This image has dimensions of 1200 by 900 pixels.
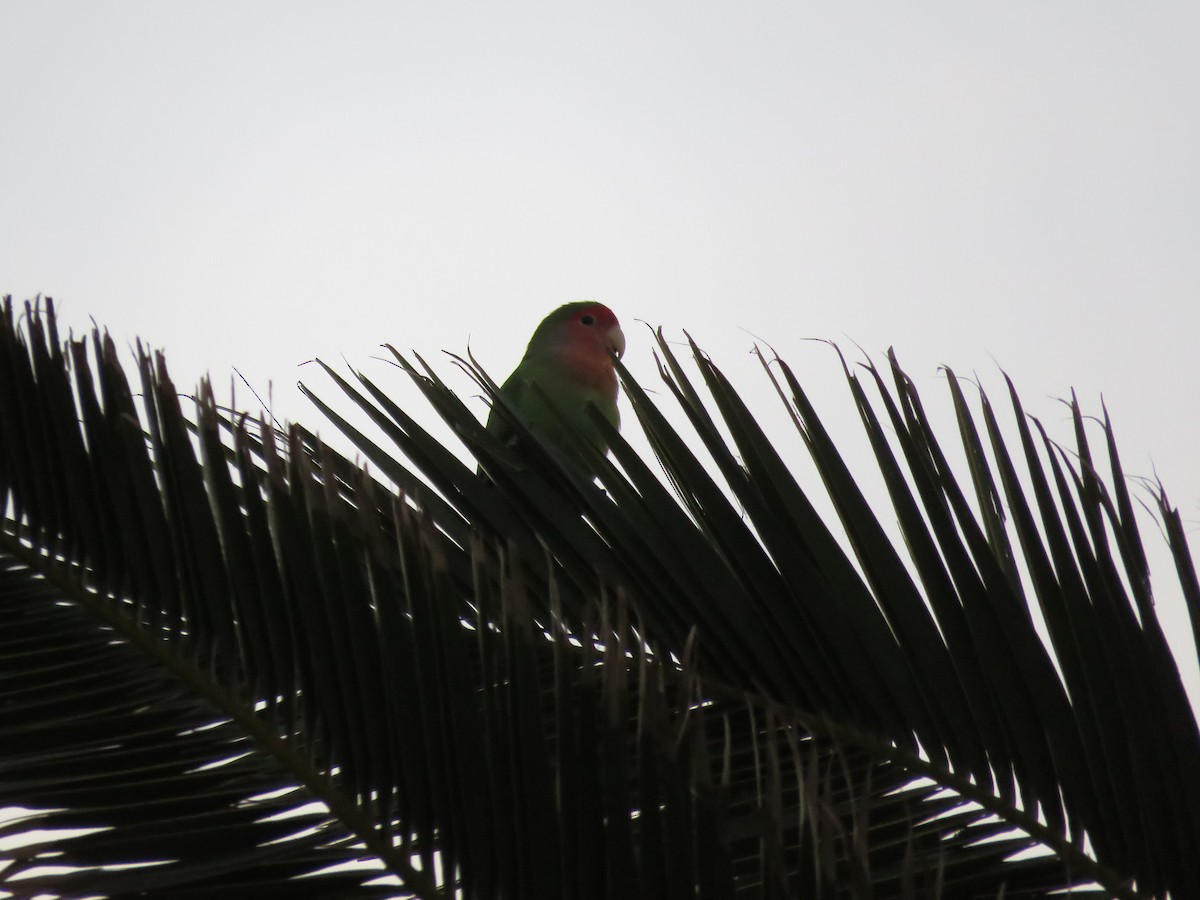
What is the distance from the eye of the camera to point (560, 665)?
2.48ft

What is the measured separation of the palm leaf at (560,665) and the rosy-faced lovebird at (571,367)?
1579mm

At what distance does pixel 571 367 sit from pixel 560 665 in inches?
96.3

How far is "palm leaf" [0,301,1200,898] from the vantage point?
744 mm

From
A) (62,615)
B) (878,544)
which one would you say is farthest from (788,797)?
(62,615)

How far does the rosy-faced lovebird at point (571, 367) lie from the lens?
3021 mm

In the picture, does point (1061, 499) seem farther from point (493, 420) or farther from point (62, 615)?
point (493, 420)

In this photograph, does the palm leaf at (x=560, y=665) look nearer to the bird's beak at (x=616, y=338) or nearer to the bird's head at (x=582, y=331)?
the bird's head at (x=582, y=331)

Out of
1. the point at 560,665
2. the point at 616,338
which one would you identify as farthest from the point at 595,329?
the point at 560,665

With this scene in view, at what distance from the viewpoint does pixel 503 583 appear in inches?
29.5

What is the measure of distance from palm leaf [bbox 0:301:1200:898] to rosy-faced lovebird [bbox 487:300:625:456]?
1.58m

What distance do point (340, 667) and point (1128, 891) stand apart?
2.07 feet

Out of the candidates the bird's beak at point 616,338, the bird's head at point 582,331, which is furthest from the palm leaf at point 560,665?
the bird's beak at point 616,338

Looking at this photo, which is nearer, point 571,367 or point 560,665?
point 560,665

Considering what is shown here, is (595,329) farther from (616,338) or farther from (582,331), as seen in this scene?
(616,338)
